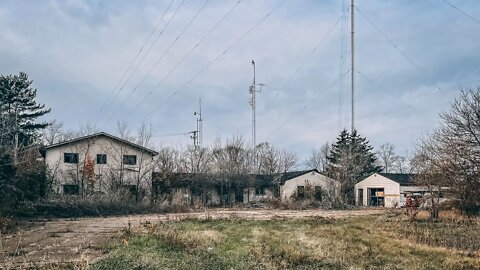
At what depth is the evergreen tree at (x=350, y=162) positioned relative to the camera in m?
47.5

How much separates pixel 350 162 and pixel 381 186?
15.8ft

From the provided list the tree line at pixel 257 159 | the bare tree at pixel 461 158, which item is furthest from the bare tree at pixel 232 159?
the bare tree at pixel 461 158

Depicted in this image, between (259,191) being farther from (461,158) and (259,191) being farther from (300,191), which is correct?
(461,158)

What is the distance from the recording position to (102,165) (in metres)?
40.6

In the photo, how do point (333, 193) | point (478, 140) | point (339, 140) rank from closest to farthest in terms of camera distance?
point (478, 140)
point (333, 193)
point (339, 140)

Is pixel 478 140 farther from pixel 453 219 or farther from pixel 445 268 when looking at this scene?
pixel 445 268

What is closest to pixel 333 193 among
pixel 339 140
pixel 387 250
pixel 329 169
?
pixel 329 169

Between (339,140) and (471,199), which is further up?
(339,140)

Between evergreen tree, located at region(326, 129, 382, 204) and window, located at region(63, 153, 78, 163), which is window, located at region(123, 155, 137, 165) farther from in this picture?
evergreen tree, located at region(326, 129, 382, 204)

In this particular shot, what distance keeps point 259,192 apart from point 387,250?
3725 cm

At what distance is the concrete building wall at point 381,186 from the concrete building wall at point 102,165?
2194 centimetres

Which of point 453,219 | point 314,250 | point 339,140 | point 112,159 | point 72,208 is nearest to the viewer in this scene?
point 314,250

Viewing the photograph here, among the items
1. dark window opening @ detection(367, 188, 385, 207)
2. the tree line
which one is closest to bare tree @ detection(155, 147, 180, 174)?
the tree line

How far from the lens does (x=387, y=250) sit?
12.9 metres
